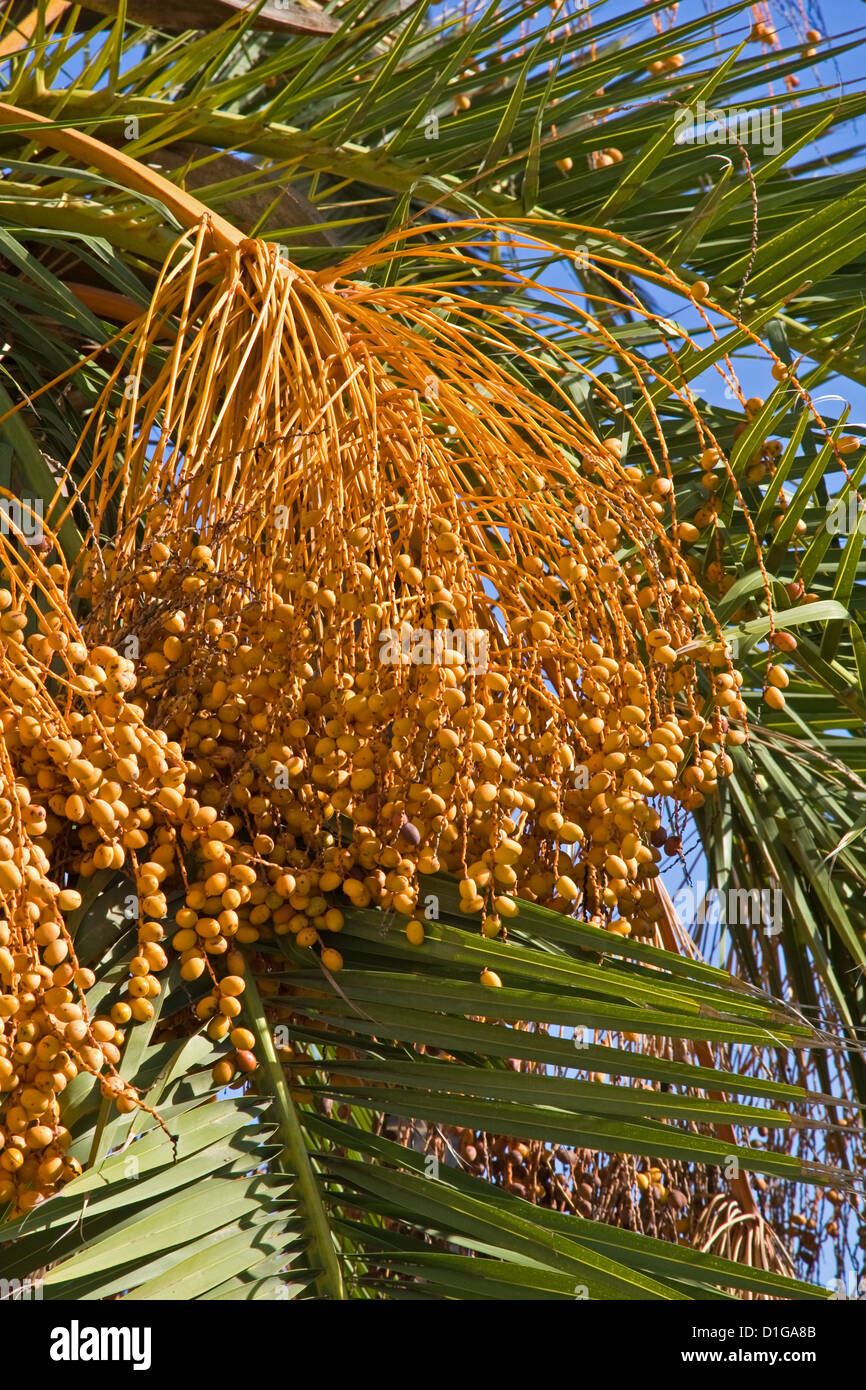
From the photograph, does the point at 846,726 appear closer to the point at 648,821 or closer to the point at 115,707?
the point at 648,821

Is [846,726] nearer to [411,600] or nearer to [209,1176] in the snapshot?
[411,600]

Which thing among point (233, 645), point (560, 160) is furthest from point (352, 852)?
point (560, 160)

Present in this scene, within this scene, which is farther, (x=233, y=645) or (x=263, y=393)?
(x=263, y=393)

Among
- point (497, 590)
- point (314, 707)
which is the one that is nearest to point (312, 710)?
point (314, 707)

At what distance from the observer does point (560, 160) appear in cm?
232

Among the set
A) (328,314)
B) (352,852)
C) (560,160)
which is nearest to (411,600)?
(352,852)

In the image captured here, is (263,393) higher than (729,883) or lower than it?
higher

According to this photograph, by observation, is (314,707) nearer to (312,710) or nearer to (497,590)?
(312,710)
